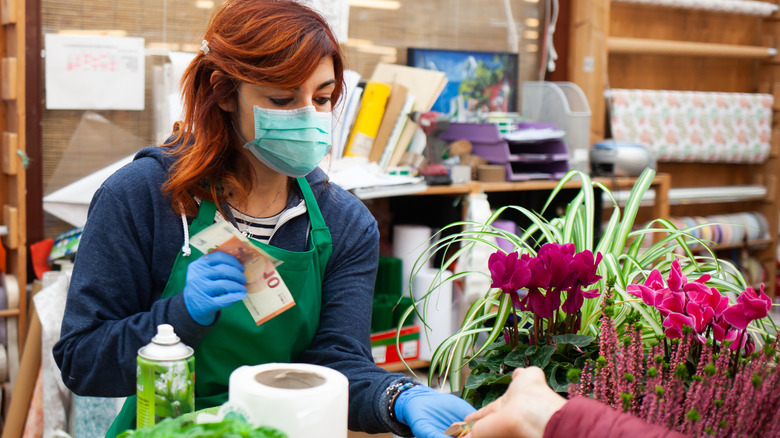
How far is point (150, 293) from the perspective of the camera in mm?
1331

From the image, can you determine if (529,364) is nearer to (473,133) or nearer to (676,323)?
(676,323)

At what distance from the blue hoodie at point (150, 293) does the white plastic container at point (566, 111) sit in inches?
79.4

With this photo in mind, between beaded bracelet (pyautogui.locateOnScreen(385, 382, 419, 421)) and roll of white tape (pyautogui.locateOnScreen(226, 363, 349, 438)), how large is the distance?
1.04ft

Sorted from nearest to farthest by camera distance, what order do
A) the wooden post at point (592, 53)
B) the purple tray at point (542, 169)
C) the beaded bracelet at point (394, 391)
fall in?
the beaded bracelet at point (394, 391) < the purple tray at point (542, 169) < the wooden post at point (592, 53)

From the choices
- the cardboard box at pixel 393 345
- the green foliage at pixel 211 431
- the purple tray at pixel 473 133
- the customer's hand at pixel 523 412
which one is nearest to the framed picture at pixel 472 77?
the purple tray at pixel 473 133

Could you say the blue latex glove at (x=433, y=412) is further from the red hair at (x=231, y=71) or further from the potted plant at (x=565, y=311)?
the red hair at (x=231, y=71)

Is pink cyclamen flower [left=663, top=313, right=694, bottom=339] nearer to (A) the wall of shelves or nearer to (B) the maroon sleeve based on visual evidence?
(B) the maroon sleeve

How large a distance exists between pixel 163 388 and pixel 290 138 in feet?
1.85

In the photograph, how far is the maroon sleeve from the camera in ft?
2.58

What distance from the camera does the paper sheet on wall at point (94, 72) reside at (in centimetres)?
257

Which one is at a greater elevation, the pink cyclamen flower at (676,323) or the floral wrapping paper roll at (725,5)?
the floral wrapping paper roll at (725,5)

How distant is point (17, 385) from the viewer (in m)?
2.31

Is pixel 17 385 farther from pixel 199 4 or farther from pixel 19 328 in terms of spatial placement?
pixel 199 4

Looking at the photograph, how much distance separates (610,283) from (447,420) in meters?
0.31
